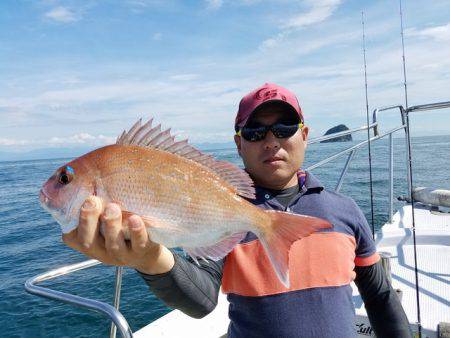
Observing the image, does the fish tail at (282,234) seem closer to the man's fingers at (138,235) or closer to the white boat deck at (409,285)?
the man's fingers at (138,235)

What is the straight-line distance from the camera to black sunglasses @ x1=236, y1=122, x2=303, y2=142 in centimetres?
203

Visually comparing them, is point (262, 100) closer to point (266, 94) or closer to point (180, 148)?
point (266, 94)

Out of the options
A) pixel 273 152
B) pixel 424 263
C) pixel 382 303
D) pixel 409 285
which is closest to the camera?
pixel 273 152

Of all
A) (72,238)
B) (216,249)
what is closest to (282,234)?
(216,249)

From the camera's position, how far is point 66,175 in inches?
61.1

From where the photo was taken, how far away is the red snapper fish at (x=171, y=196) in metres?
1.52

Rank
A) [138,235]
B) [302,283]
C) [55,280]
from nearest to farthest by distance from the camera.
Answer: [138,235] < [302,283] < [55,280]

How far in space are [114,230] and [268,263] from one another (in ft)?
2.64

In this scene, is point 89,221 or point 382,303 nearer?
point 89,221

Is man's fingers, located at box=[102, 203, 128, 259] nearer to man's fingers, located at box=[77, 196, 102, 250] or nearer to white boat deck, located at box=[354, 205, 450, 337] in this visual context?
man's fingers, located at box=[77, 196, 102, 250]

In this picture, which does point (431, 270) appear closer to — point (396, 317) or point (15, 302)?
point (396, 317)

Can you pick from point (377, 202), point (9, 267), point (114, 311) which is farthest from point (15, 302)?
point (377, 202)

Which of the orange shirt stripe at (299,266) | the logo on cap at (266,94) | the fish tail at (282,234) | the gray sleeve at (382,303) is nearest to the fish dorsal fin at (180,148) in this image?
the fish tail at (282,234)

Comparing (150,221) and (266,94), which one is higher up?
(266,94)
